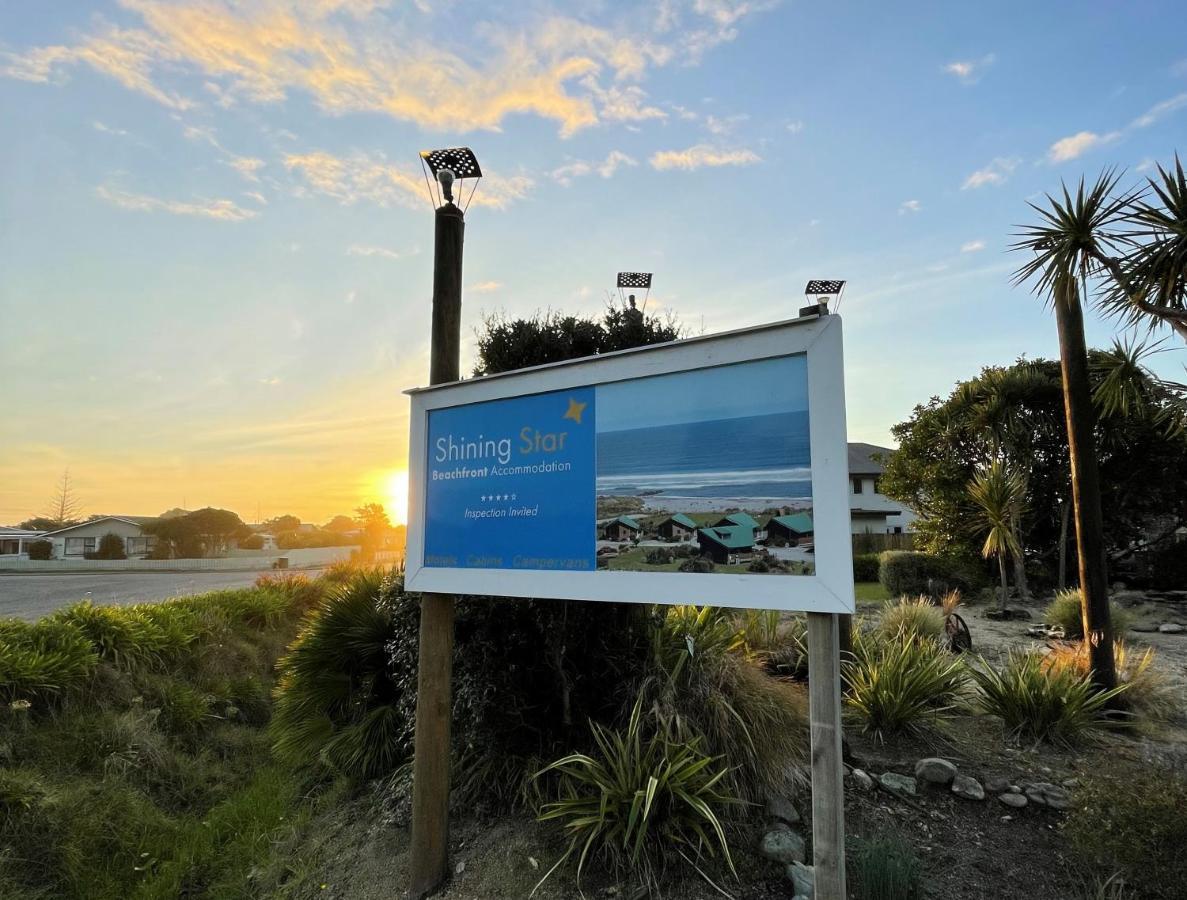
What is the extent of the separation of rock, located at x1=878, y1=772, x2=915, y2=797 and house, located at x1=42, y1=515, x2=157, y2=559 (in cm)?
5397

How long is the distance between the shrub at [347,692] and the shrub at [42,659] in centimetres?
214

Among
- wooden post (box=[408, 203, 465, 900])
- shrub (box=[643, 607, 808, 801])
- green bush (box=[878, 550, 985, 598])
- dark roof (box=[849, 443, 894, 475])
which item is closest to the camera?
wooden post (box=[408, 203, 465, 900])

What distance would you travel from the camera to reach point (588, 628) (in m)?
4.65

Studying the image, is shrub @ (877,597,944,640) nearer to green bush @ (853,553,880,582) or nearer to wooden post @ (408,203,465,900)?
wooden post @ (408,203,465,900)

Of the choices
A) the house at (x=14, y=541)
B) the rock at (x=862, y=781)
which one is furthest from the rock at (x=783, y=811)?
the house at (x=14, y=541)

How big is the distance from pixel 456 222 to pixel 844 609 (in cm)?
338

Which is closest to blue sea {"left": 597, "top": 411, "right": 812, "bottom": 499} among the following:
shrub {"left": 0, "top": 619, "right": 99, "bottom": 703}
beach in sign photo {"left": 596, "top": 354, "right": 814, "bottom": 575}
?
beach in sign photo {"left": 596, "top": 354, "right": 814, "bottom": 575}

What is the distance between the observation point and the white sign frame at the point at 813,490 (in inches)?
105

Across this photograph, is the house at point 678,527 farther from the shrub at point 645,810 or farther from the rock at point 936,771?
the rock at point 936,771

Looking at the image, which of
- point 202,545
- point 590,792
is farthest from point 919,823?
point 202,545

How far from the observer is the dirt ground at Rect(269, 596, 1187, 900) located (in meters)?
3.35

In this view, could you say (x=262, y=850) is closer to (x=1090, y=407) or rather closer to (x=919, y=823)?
(x=919, y=823)

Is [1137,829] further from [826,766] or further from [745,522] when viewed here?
[745,522]

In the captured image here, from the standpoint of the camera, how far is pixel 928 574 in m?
15.2
